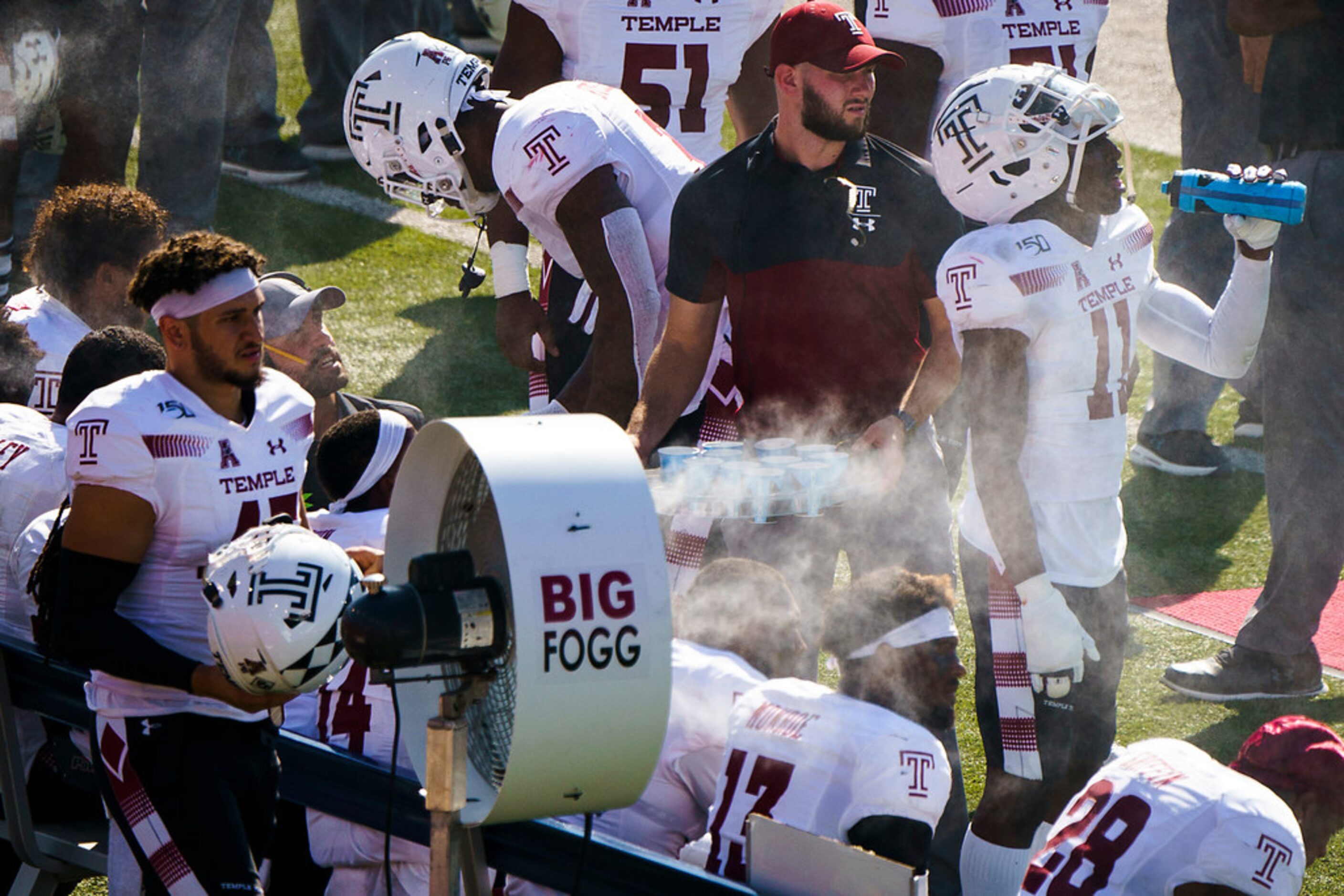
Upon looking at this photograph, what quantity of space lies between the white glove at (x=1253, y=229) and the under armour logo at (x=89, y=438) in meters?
2.40

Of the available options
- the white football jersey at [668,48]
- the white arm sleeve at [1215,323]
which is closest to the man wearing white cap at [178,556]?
the white arm sleeve at [1215,323]

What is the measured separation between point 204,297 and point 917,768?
1.68m

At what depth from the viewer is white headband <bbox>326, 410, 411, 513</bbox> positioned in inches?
159

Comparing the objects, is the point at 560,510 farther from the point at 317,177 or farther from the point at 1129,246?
the point at 317,177

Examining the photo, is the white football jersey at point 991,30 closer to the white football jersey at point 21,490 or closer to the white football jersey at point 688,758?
the white football jersey at point 688,758

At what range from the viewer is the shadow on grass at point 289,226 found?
8.72 metres

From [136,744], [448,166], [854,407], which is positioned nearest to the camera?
[136,744]

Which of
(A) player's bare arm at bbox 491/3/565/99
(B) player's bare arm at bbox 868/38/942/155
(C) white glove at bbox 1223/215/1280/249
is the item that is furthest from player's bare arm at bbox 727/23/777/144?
(C) white glove at bbox 1223/215/1280/249

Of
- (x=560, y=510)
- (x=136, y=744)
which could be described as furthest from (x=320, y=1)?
(x=560, y=510)

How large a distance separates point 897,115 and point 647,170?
1671mm

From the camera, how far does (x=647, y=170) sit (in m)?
4.53

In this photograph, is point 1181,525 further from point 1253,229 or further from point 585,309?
point 1253,229

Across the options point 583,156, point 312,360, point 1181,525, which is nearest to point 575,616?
point 583,156

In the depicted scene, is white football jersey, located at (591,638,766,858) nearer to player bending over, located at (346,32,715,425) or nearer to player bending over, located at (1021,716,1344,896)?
player bending over, located at (1021,716,1344,896)
